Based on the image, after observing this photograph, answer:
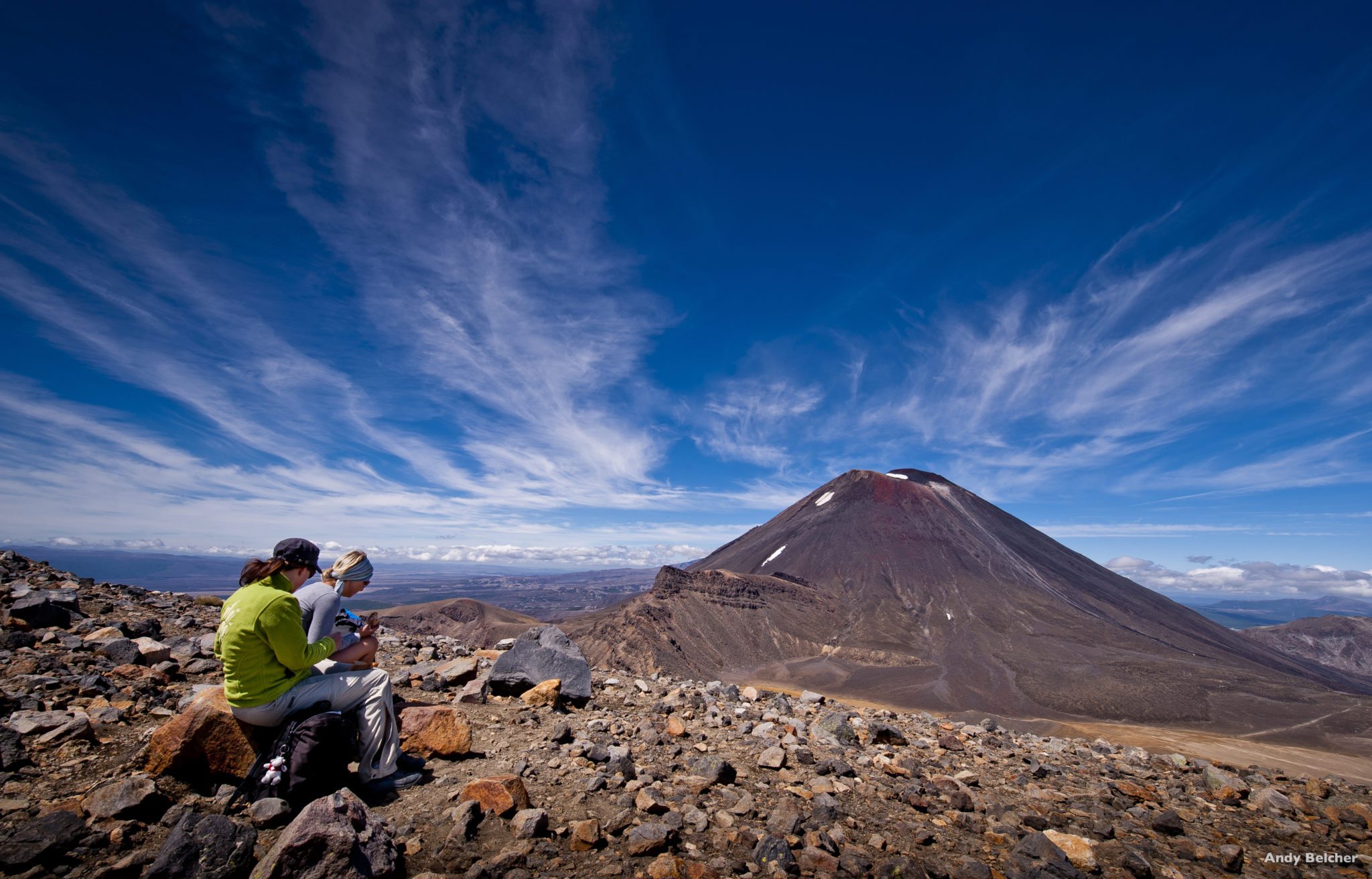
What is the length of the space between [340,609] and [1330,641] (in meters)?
188

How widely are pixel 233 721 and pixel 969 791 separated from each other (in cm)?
697

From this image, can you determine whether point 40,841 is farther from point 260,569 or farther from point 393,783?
point 393,783

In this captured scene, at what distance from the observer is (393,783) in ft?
13.6

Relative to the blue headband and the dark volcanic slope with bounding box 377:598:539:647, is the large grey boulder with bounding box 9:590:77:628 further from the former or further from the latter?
the dark volcanic slope with bounding box 377:598:539:647

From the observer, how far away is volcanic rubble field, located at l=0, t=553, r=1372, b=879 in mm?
3133

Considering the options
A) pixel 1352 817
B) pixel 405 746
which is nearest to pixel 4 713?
pixel 405 746

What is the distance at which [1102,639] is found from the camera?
60.4 meters

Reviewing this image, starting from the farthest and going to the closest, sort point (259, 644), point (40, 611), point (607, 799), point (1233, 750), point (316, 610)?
point (1233, 750), point (40, 611), point (607, 799), point (316, 610), point (259, 644)

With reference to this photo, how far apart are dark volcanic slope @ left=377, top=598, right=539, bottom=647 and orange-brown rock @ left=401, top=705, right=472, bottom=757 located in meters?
Result: 61.8

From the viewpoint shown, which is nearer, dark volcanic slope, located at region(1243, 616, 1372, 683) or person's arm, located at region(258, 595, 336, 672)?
person's arm, located at region(258, 595, 336, 672)

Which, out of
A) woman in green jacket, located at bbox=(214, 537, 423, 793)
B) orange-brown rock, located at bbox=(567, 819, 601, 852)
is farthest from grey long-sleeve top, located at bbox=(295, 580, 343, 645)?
orange-brown rock, located at bbox=(567, 819, 601, 852)

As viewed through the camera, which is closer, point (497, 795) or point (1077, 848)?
point (497, 795)

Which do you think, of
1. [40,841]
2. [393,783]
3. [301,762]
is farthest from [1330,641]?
[40,841]

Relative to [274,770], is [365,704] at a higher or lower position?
higher
